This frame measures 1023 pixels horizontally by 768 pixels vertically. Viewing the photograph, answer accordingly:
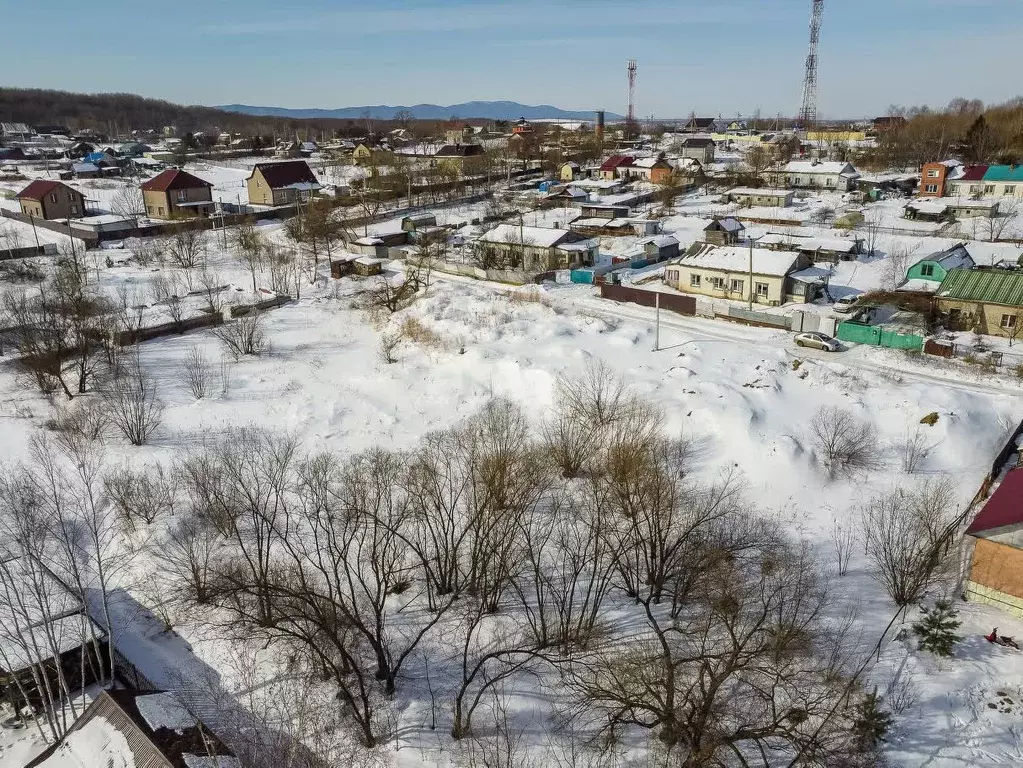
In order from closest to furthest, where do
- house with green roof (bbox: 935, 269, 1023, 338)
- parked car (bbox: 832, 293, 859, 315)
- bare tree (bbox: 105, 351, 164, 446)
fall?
1. bare tree (bbox: 105, 351, 164, 446)
2. house with green roof (bbox: 935, 269, 1023, 338)
3. parked car (bbox: 832, 293, 859, 315)

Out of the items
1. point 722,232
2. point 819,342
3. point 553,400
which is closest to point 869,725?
point 553,400

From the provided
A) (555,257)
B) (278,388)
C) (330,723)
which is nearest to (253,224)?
(555,257)

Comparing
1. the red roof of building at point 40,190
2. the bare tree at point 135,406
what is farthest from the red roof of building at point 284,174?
the bare tree at point 135,406

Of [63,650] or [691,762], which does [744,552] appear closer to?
[691,762]

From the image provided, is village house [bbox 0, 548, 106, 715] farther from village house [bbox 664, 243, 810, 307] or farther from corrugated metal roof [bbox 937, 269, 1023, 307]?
corrugated metal roof [bbox 937, 269, 1023, 307]

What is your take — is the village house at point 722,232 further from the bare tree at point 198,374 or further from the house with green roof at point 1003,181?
the bare tree at point 198,374

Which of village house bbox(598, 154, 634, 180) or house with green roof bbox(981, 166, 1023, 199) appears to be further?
village house bbox(598, 154, 634, 180)

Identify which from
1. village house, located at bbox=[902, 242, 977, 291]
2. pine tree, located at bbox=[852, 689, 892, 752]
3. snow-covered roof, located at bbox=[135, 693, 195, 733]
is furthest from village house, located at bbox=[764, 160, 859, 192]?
snow-covered roof, located at bbox=[135, 693, 195, 733]

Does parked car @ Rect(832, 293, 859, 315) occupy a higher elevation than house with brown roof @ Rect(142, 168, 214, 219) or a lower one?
lower

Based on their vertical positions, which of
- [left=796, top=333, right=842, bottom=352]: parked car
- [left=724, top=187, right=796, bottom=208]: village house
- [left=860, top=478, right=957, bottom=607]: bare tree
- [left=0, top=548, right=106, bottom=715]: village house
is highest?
[left=724, top=187, right=796, bottom=208]: village house
